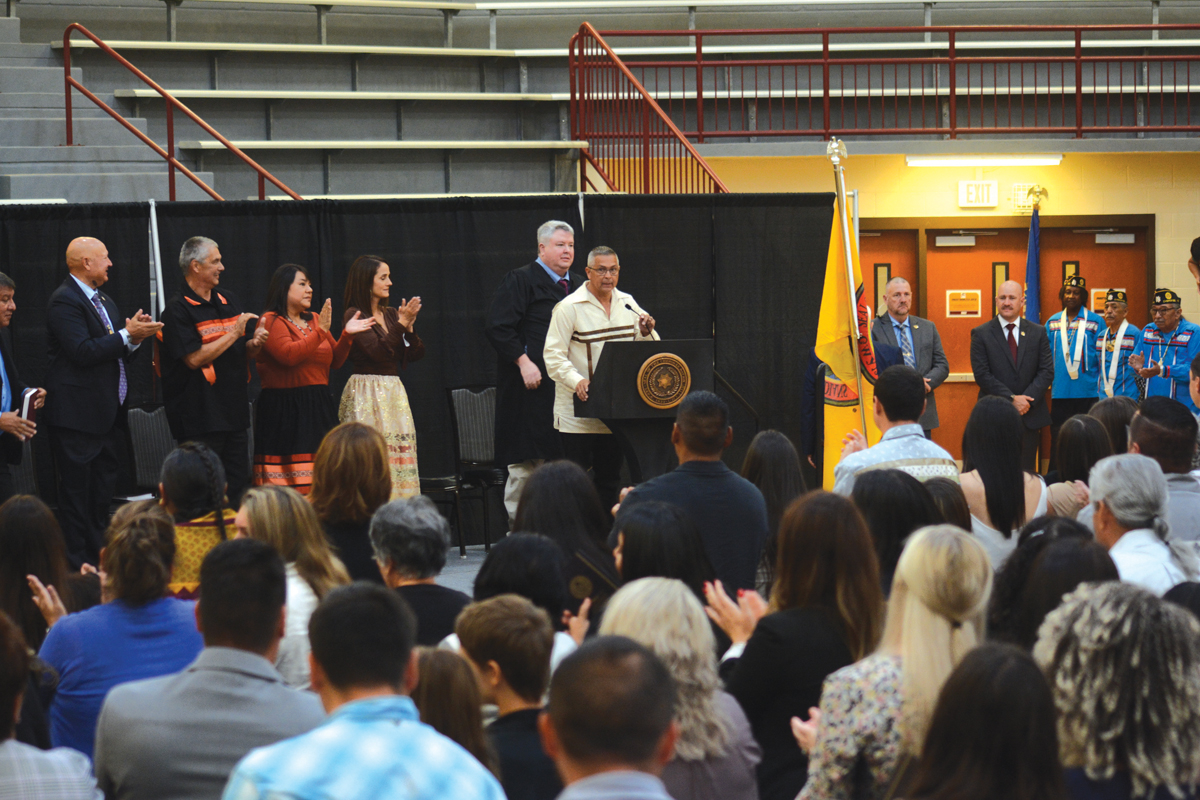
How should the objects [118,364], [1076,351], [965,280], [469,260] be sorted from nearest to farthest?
[118,364] → [469,260] → [1076,351] → [965,280]

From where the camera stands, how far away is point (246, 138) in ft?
32.3

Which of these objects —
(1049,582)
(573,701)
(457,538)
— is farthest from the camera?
(457,538)

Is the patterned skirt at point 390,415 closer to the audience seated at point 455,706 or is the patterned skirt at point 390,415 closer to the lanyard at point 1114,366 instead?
the audience seated at point 455,706

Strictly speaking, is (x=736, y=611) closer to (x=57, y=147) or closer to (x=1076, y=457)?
(x=1076, y=457)

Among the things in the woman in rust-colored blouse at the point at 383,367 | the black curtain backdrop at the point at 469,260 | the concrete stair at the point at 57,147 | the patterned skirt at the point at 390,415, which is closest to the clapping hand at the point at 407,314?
the woman in rust-colored blouse at the point at 383,367

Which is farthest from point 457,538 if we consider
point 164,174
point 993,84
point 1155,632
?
point 993,84

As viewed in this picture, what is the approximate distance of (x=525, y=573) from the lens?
2568 millimetres

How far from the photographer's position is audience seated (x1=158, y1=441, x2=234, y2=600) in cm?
331

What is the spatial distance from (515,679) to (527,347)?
4.23 m

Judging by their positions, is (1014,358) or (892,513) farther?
(1014,358)

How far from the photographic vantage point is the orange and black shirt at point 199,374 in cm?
554

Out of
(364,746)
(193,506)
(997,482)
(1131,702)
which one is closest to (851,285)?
(997,482)

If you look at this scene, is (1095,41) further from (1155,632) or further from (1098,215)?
(1155,632)

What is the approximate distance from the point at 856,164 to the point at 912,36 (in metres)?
1.97
